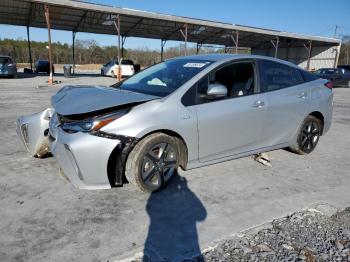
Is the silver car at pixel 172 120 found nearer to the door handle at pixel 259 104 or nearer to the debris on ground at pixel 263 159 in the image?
the door handle at pixel 259 104

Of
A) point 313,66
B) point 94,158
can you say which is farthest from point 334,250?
point 313,66

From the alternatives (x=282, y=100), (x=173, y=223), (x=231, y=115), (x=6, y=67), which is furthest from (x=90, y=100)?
(x=6, y=67)

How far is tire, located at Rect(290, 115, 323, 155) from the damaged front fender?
3683 millimetres

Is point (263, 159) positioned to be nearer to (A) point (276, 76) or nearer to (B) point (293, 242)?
(A) point (276, 76)

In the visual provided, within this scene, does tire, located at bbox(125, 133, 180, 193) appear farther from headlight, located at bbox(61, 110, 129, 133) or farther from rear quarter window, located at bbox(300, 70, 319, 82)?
→ rear quarter window, located at bbox(300, 70, 319, 82)

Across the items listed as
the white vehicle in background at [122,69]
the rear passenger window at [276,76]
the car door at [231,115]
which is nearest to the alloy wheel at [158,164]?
the car door at [231,115]

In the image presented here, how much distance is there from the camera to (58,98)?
3881 mm

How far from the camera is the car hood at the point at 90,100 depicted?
10.7 ft

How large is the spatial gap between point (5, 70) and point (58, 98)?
20.9 meters

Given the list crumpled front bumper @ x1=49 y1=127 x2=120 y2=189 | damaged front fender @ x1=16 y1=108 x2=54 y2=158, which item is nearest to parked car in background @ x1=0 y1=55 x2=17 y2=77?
damaged front fender @ x1=16 y1=108 x2=54 y2=158

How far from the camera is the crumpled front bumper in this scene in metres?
3.10

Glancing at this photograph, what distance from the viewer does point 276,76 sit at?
15.2ft

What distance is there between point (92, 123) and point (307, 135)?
3.62 meters

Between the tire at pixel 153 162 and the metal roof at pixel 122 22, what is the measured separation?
17252 mm
